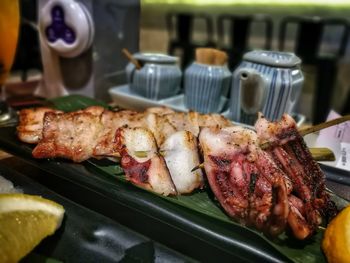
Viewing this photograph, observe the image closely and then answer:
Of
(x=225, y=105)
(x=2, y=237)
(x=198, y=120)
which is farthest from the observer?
(x=225, y=105)

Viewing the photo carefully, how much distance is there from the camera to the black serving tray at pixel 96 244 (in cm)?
105

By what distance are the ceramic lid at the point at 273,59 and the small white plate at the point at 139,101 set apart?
1.44 ft

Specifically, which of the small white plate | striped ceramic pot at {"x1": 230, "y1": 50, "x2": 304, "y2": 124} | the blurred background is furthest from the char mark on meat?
the blurred background

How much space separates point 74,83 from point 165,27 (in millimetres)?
6346

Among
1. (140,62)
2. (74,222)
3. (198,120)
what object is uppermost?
(140,62)

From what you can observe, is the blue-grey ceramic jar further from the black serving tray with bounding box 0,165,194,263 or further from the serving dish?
the black serving tray with bounding box 0,165,194,263

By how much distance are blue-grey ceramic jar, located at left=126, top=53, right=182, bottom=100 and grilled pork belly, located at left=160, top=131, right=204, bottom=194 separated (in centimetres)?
96

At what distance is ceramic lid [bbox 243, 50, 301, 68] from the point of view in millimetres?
1903

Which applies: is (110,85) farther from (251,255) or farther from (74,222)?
(251,255)

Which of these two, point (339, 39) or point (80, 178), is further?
point (339, 39)

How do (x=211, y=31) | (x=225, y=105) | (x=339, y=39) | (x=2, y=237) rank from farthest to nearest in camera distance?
1. (x=211, y=31)
2. (x=339, y=39)
3. (x=225, y=105)
4. (x=2, y=237)

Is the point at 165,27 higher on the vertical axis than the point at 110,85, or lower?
higher

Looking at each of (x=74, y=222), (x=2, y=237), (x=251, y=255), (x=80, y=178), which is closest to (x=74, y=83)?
(x=80, y=178)

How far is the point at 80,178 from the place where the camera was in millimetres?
1280
